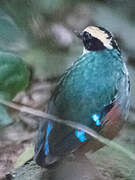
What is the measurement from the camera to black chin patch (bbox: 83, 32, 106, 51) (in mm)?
3043

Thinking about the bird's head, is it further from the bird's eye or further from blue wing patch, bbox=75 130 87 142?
blue wing patch, bbox=75 130 87 142

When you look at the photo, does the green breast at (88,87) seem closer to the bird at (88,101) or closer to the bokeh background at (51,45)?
the bird at (88,101)

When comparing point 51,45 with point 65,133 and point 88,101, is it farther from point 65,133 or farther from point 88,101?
point 65,133

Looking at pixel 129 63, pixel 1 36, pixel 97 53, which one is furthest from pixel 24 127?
pixel 1 36

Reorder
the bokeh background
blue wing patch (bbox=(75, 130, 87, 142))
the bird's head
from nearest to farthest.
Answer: the bokeh background < blue wing patch (bbox=(75, 130, 87, 142)) < the bird's head

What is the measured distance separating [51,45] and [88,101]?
1.62ft

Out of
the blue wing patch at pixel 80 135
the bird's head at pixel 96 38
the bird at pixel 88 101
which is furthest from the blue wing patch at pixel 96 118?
the bird's head at pixel 96 38

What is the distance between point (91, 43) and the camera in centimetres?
308

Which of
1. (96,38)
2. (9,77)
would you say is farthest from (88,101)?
(9,77)

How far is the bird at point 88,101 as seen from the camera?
2791 millimetres

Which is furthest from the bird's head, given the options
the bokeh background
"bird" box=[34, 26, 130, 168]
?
the bokeh background

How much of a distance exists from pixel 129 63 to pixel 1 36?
107 inches

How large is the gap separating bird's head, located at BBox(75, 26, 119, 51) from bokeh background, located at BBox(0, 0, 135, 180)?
0.23 metres

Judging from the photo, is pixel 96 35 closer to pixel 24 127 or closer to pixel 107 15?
pixel 107 15
